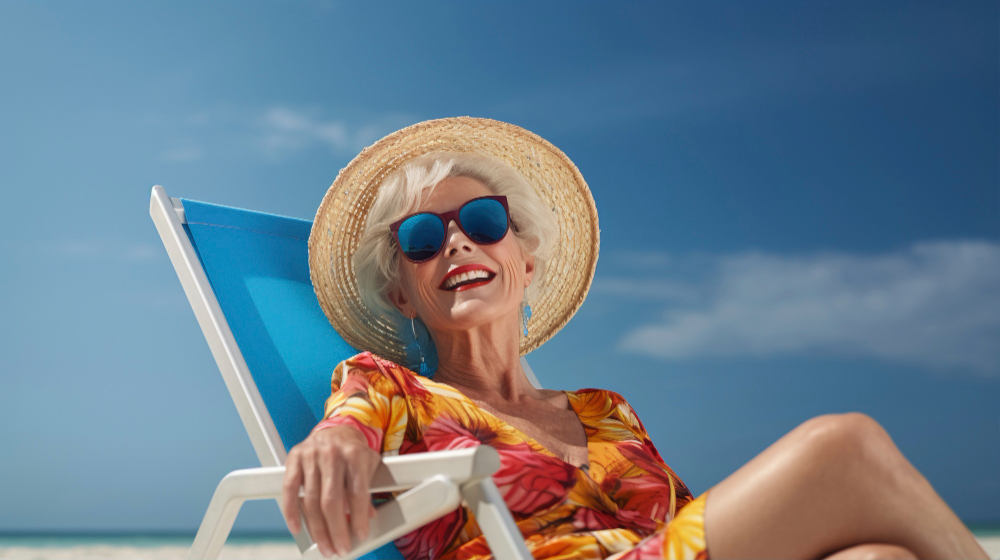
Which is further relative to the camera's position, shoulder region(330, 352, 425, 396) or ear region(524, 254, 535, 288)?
ear region(524, 254, 535, 288)

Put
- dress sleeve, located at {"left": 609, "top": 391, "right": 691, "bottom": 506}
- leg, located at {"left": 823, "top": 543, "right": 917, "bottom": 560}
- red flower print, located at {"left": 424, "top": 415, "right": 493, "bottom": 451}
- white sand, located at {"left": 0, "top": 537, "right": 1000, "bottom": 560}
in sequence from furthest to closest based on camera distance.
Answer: white sand, located at {"left": 0, "top": 537, "right": 1000, "bottom": 560} → dress sleeve, located at {"left": 609, "top": 391, "right": 691, "bottom": 506} → red flower print, located at {"left": 424, "top": 415, "right": 493, "bottom": 451} → leg, located at {"left": 823, "top": 543, "right": 917, "bottom": 560}

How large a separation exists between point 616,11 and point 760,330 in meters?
9.23

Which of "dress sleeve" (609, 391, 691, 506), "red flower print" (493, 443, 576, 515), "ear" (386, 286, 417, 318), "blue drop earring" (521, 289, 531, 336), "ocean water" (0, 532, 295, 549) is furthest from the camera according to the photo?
"ocean water" (0, 532, 295, 549)

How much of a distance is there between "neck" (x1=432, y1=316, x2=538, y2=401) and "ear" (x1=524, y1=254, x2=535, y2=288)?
34 cm

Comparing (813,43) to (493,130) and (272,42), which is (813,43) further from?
(493,130)

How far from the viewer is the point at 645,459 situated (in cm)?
216

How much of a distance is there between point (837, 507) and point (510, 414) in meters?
1.14

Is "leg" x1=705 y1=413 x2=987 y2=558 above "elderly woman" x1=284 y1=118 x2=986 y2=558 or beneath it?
beneath

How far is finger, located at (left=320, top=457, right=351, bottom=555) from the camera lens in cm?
126

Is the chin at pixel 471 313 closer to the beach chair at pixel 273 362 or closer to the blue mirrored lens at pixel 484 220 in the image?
the blue mirrored lens at pixel 484 220

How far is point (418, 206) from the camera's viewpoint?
241 cm

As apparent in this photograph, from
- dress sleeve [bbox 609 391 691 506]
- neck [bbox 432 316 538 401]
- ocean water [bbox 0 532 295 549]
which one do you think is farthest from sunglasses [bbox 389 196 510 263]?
ocean water [bbox 0 532 295 549]

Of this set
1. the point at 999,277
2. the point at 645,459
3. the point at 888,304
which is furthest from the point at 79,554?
the point at 999,277

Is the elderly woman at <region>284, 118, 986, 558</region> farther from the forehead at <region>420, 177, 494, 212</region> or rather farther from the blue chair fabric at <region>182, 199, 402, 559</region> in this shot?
the blue chair fabric at <region>182, 199, 402, 559</region>
